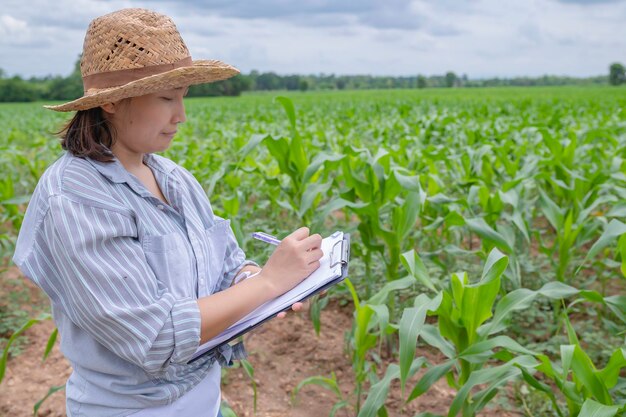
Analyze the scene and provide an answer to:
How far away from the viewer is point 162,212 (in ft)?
4.91

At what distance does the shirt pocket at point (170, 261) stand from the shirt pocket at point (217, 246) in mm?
190

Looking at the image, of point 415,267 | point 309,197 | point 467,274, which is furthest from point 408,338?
point 309,197

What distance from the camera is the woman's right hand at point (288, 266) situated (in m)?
1.43

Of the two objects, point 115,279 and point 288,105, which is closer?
point 115,279

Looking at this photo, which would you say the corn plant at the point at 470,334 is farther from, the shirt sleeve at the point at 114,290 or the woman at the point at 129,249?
the shirt sleeve at the point at 114,290

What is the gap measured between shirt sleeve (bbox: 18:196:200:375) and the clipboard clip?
1.11ft

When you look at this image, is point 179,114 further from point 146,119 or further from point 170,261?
point 170,261

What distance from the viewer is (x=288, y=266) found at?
4.74 feet

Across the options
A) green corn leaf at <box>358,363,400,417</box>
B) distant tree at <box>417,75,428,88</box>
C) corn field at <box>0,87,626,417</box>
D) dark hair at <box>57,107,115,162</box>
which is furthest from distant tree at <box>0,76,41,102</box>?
dark hair at <box>57,107,115,162</box>

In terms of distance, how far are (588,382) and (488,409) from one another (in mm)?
904

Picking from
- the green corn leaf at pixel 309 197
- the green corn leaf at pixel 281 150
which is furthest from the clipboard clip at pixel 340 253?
the green corn leaf at pixel 281 150

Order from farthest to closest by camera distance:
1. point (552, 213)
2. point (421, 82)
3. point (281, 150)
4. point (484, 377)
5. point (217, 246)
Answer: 1. point (421, 82)
2. point (281, 150)
3. point (552, 213)
4. point (484, 377)
5. point (217, 246)

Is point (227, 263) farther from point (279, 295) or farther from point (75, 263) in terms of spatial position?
point (75, 263)

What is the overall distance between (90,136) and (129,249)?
0.29 m
